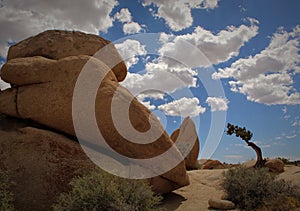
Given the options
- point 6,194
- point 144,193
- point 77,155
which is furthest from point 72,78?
point 144,193

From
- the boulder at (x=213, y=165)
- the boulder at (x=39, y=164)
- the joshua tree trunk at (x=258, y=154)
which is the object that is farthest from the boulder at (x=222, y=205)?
the boulder at (x=213, y=165)

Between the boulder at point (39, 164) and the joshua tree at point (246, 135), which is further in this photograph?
the joshua tree at point (246, 135)

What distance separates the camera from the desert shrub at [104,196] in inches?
266

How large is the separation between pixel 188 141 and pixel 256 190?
19.6 m

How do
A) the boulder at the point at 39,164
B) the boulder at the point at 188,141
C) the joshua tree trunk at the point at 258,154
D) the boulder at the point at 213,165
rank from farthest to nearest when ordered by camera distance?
the boulder at the point at 213,165 → the boulder at the point at 188,141 → the joshua tree trunk at the point at 258,154 → the boulder at the point at 39,164

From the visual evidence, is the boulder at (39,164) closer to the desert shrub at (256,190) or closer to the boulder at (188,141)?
the desert shrub at (256,190)

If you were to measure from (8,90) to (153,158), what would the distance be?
6.82 meters

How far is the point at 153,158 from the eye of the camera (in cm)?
1030

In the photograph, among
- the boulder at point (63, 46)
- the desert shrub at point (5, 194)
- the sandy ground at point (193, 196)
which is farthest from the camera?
the boulder at point (63, 46)

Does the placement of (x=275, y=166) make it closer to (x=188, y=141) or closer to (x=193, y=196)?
(x=193, y=196)

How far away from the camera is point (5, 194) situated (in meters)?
7.09

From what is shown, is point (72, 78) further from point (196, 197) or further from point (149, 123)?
point (196, 197)

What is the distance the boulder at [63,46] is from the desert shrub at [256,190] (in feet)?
25.8

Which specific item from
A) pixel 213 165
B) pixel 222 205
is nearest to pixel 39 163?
pixel 222 205
